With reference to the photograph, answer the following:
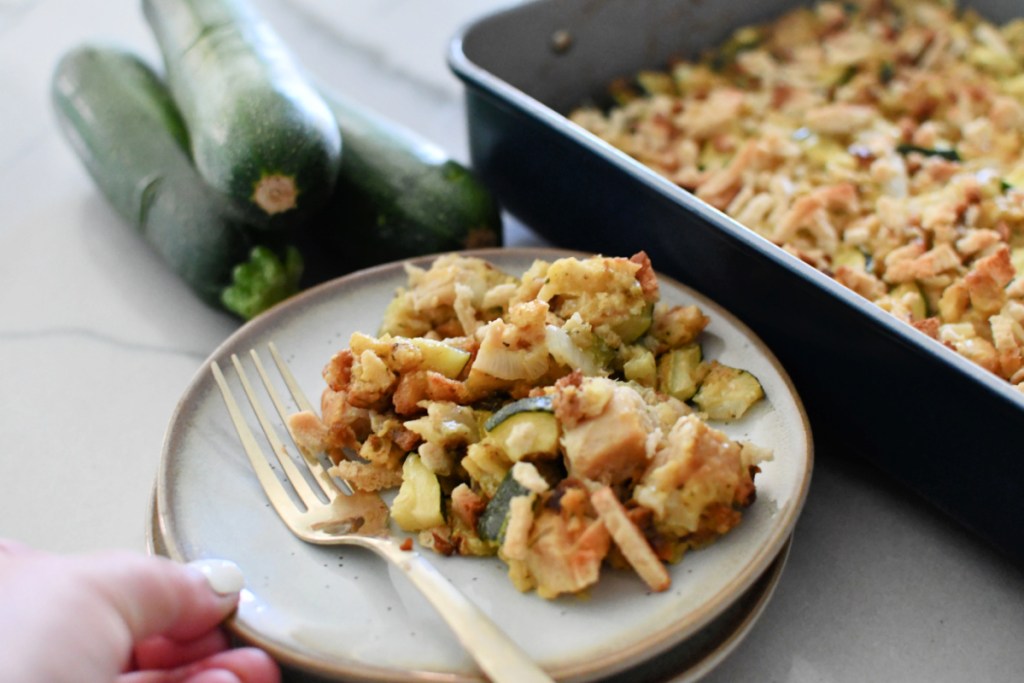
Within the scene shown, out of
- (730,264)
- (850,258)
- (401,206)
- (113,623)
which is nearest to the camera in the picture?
(113,623)

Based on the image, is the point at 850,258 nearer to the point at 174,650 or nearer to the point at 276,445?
the point at 276,445

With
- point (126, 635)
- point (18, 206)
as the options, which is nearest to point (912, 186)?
point (126, 635)

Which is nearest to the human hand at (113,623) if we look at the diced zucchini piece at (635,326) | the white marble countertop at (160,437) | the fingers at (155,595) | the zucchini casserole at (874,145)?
the fingers at (155,595)

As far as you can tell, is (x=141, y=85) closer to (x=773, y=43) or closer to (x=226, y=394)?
(x=226, y=394)

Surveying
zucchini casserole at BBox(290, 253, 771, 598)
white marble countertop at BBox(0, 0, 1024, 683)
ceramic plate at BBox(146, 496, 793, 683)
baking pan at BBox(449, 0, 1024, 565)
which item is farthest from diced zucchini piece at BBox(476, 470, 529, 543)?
baking pan at BBox(449, 0, 1024, 565)

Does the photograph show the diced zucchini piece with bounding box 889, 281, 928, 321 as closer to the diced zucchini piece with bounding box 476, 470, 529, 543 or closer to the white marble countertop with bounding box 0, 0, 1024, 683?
the white marble countertop with bounding box 0, 0, 1024, 683

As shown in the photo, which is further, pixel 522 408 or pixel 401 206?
pixel 401 206

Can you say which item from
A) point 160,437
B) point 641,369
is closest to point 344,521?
point 641,369
